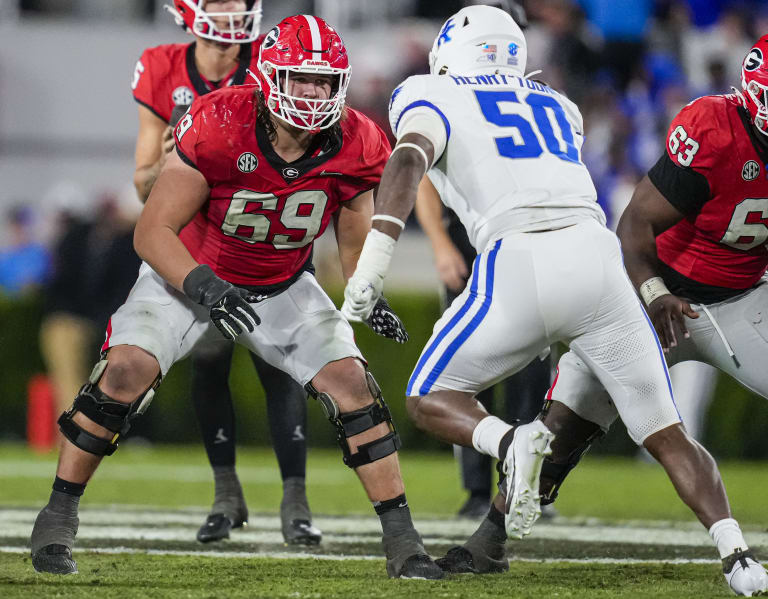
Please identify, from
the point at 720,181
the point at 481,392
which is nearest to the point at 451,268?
the point at 481,392

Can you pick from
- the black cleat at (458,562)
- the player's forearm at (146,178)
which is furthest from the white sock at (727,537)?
the player's forearm at (146,178)

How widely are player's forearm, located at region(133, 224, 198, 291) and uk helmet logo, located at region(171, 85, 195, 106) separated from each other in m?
1.31

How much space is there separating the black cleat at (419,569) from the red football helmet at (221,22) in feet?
7.98

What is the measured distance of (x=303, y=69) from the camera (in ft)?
13.5

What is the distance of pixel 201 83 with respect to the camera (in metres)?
5.35

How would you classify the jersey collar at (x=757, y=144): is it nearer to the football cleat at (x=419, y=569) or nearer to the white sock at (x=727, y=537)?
the white sock at (x=727, y=537)

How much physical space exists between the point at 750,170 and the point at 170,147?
7.42ft

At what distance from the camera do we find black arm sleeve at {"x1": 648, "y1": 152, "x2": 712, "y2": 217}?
13.8 feet

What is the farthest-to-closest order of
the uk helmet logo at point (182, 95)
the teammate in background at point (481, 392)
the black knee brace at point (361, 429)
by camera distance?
the teammate in background at point (481, 392)
the uk helmet logo at point (182, 95)
the black knee brace at point (361, 429)

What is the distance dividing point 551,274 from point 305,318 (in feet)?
3.33

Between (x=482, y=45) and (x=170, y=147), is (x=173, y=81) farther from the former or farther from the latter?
(x=482, y=45)

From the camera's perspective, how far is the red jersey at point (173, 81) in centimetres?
532

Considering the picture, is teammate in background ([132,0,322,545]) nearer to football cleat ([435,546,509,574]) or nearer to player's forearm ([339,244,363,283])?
player's forearm ([339,244,363,283])

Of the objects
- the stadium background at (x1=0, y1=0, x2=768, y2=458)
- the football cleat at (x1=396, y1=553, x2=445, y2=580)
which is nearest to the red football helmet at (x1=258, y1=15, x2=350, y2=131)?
the football cleat at (x1=396, y1=553, x2=445, y2=580)
